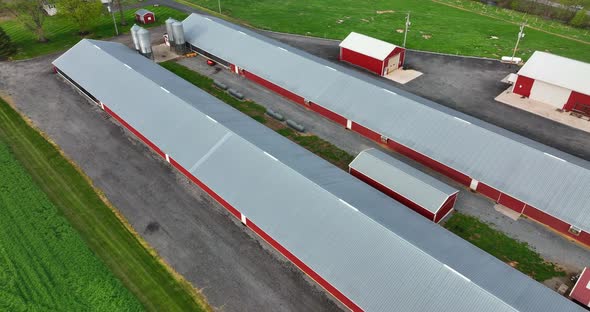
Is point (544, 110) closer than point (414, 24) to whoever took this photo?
Yes

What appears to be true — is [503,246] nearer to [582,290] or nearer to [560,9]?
[582,290]

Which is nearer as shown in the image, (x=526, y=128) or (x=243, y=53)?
(x=526, y=128)

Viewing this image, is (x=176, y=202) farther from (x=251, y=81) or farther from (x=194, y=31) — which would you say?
(x=194, y=31)

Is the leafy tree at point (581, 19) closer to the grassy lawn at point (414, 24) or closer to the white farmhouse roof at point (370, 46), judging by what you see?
the grassy lawn at point (414, 24)

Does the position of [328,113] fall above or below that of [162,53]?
below

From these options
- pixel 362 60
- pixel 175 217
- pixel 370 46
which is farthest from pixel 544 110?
pixel 175 217

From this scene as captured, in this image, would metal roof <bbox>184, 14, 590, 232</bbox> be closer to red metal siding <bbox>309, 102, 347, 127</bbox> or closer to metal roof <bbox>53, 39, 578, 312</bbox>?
red metal siding <bbox>309, 102, 347, 127</bbox>

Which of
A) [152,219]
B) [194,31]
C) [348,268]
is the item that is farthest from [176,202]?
[194,31]
